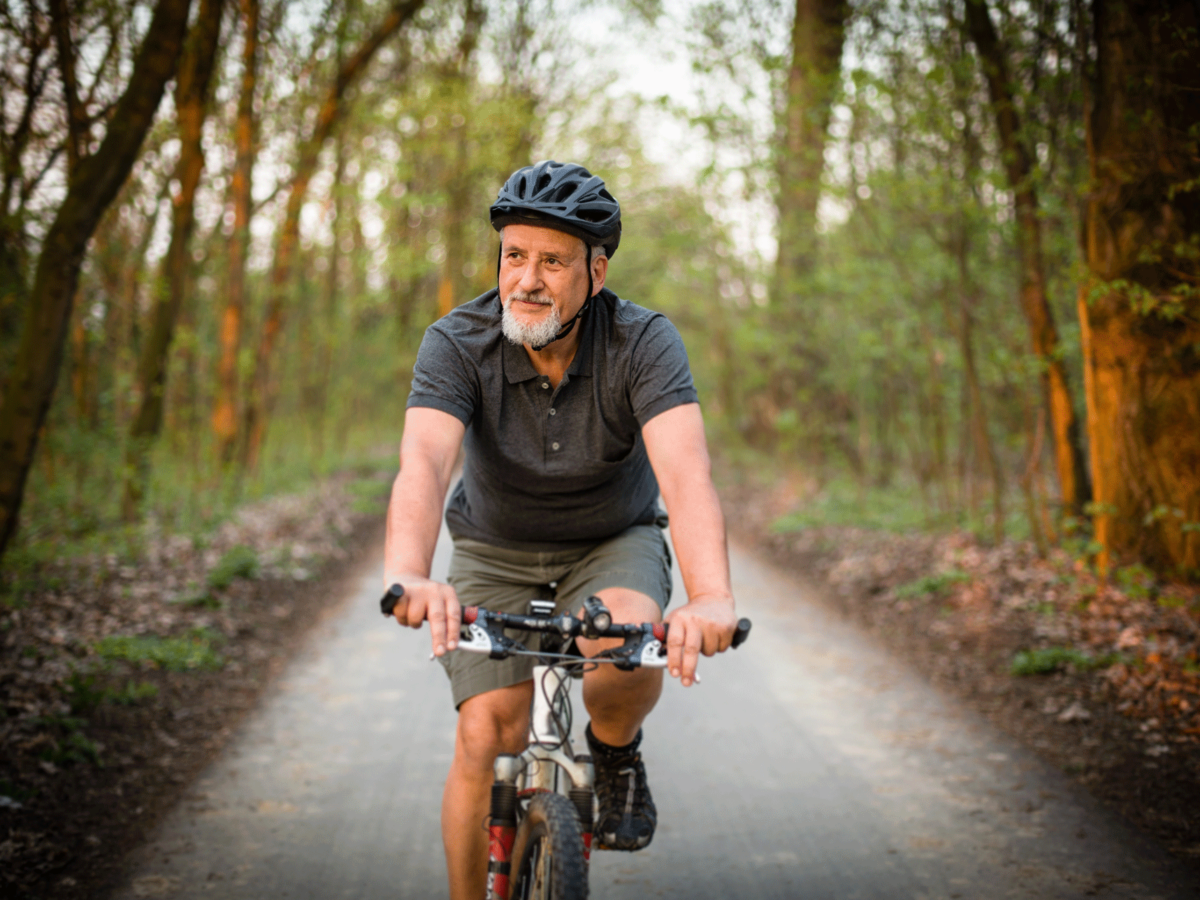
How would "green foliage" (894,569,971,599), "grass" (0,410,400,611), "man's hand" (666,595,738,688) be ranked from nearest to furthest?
1. "man's hand" (666,595,738,688)
2. "grass" (0,410,400,611)
3. "green foliage" (894,569,971,599)

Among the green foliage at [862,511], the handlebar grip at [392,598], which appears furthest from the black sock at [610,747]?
the green foliage at [862,511]

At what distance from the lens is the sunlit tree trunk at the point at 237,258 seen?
1152 cm

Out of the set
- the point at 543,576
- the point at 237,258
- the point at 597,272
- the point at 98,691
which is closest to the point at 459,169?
the point at 237,258

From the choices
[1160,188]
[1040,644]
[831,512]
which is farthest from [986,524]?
[1160,188]

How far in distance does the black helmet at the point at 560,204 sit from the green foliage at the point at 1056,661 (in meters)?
4.14

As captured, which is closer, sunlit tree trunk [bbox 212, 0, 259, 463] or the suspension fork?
the suspension fork

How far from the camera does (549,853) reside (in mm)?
2244

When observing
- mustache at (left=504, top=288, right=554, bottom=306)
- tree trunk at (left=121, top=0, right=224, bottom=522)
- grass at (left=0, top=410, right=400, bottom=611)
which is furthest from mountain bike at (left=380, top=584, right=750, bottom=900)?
tree trunk at (left=121, top=0, right=224, bottom=522)

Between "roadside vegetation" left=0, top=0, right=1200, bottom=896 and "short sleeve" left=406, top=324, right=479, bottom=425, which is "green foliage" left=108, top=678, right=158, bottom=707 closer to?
"roadside vegetation" left=0, top=0, right=1200, bottom=896

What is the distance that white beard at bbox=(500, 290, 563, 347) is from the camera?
107 inches

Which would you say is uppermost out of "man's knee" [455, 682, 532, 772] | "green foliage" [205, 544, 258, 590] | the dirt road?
"green foliage" [205, 544, 258, 590]

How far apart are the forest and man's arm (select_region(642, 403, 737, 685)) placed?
4.12 m

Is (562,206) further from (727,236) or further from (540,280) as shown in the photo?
(727,236)

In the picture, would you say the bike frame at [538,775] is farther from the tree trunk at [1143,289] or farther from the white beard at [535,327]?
the tree trunk at [1143,289]
